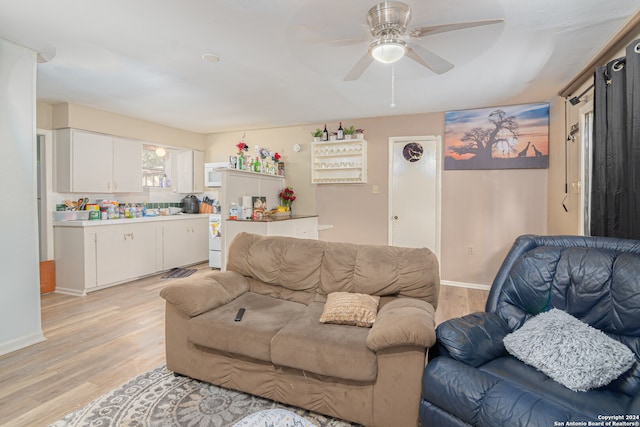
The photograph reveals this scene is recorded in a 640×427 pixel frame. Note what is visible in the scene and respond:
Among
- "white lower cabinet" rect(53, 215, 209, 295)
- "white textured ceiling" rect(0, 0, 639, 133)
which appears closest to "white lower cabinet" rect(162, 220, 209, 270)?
"white lower cabinet" rect(53, 215, 209, 295)

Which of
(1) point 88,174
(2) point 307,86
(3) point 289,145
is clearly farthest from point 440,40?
(1) point 88,174

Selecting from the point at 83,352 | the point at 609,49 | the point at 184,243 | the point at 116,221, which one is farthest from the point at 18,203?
the point at 609,49

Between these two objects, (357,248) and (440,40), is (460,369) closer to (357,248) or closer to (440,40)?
(357,248)

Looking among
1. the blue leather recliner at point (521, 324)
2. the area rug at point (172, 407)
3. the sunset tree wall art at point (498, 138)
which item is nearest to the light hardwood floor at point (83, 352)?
the area rug at point (172, 407)

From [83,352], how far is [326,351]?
2.29 metres

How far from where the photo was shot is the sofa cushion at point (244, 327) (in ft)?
6.48

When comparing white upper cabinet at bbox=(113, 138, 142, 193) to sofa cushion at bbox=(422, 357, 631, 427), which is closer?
sofa cushion at bbox=(422, 357, 631, 427)

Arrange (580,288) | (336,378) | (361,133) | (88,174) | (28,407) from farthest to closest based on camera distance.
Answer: (361,133) → (88,174) → (28,407) → (336,378) → (580,288)

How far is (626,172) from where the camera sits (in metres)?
2.12

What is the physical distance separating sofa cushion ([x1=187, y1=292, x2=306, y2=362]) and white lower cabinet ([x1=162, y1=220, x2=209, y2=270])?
12.1 feet

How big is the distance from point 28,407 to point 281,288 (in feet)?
5.73

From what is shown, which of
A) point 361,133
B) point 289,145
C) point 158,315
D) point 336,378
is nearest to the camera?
point 336,378

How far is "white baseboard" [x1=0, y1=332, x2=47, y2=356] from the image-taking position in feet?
8.87

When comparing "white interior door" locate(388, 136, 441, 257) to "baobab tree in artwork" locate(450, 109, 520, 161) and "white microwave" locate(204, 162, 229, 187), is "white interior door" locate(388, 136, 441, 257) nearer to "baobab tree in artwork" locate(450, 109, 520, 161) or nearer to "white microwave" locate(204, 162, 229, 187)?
"baobab tree in artwork" locate(450, 109, 520, 161)
